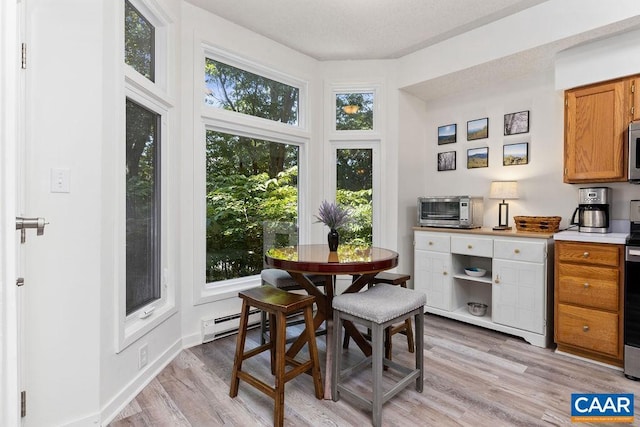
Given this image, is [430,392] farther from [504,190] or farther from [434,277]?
[504,190]

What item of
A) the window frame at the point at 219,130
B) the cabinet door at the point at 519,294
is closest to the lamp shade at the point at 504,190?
the cabinet door at the point at 519,294

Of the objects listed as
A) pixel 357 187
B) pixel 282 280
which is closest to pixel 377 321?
pixel 282 280

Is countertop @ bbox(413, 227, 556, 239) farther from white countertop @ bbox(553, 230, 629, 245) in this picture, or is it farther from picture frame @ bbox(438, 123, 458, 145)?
picture frame @ bbox(438, 123, 458, 145)

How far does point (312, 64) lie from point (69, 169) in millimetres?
2835

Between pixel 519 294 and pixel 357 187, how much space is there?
1.94 metres

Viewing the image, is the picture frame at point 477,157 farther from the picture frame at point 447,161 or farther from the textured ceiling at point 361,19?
the textured ceiling at point 361,19

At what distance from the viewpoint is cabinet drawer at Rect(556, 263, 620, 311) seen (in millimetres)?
2441

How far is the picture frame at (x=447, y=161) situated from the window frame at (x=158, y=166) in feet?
9.71

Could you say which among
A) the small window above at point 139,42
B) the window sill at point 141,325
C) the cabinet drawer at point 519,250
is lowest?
the window sill at point 141,325

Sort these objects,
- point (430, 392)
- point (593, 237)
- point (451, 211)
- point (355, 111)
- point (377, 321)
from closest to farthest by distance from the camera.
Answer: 1. point (377, 321)
2. point (430, 392)
3. point (593, 237)
4. point (451, 211)
5. point (355, 111)

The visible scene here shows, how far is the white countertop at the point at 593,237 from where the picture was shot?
241 cm

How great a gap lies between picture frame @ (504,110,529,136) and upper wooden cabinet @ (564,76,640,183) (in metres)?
0.52

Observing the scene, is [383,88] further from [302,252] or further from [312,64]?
[302,252]

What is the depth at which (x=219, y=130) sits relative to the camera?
3.12 m
